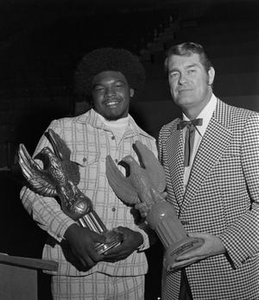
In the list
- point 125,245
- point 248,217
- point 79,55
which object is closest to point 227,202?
point 248,217

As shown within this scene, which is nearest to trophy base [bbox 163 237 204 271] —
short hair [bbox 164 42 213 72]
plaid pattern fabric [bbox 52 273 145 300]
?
plaid pattern fabric [bbox 52 273 145 300]

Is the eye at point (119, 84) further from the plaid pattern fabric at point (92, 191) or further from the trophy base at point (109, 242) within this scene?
the trophy base at point (109, 242)

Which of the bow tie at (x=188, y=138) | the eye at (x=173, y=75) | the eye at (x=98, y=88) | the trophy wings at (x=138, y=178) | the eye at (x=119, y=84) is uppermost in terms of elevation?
the eye at (x=173, y=75)

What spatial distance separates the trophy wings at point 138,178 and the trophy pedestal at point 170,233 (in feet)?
0.17

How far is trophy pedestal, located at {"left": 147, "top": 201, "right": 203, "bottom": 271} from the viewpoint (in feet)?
4.16

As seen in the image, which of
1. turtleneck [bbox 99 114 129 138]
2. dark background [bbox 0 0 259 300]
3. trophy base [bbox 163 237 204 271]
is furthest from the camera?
dark background [bbox 0 0 259 300]

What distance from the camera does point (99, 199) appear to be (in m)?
1.43

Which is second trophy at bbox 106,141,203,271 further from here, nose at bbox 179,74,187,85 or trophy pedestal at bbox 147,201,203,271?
nose at bbox 179,74,187,85

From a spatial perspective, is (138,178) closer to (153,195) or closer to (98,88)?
(153,195)

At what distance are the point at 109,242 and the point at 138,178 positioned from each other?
19cm

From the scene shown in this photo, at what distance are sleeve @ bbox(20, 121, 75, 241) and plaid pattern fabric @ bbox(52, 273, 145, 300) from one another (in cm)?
15

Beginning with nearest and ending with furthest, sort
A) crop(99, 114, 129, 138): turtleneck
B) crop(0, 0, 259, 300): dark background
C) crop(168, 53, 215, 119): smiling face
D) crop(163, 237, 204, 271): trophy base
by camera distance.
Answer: crop(163, 237, 204, 271): trophy base, crop(168, 53, 215, 119): smiling face, crop(99, 114, 129, 138): turtleneck, crop(0, 0, 259, 300): dark background

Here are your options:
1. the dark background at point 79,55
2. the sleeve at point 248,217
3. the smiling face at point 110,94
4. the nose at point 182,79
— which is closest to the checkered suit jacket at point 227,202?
the sleeve at point 248,217

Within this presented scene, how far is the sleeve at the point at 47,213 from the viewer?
53.6 inches
